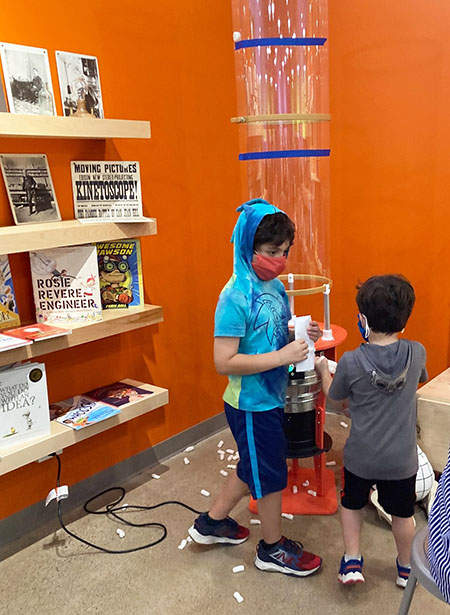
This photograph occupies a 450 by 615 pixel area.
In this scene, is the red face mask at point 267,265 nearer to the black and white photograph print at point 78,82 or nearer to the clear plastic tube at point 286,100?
the clear plastic tube at point 286,100

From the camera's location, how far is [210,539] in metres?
2.07

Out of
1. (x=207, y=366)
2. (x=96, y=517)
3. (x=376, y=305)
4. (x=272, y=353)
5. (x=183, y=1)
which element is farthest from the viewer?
(x=207, y=366)

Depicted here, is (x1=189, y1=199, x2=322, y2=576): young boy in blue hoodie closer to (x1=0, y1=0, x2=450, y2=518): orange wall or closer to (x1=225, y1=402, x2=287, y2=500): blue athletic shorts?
(x1=225, y1=402, x2=287, y2=500): blue athletic shorts

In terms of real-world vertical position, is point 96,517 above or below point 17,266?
below

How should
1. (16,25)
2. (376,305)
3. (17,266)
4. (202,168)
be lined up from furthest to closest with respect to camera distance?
(202,168) → (17,266) → (16,25) → (376,305)

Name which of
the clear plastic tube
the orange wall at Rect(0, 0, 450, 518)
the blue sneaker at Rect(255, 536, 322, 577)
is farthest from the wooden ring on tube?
the blue sneaker at Rect(255, 536, 322, 577)

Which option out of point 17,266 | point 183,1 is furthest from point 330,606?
point 183,1

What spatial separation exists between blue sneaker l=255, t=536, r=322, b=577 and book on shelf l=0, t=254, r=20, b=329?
3.85ft

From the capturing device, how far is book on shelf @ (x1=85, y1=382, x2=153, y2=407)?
2.32 meters

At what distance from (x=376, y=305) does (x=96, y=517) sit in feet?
4.83

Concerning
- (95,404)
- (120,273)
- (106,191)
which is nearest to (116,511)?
(95,404)

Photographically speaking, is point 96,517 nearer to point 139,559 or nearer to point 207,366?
point 139,559

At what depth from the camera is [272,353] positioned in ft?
5.76

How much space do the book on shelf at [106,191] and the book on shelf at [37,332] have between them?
433mm
